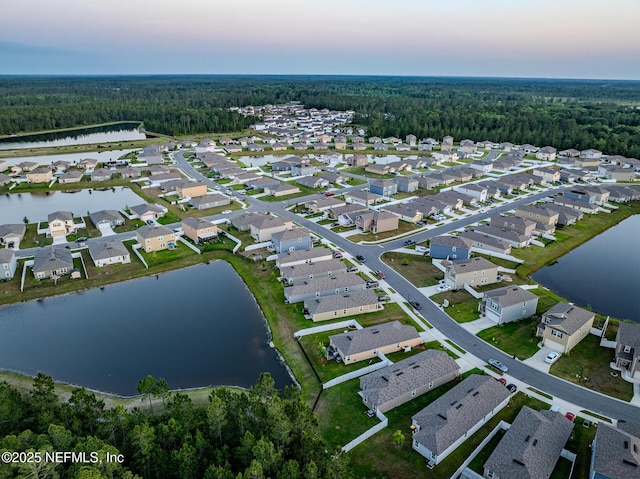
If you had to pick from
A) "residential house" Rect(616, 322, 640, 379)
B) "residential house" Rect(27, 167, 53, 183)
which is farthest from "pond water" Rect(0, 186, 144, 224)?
"residential house" Rect(616, 322, 640, 379)

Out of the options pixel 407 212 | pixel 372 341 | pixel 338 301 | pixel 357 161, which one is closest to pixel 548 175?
pixel 357 161

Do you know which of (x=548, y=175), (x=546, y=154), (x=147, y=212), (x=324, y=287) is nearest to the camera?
(x=324, y=287)

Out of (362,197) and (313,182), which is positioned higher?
(313,182)

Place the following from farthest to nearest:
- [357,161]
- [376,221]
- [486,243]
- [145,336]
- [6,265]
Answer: [357,161], [376,221], [486,243], [6,265], [145,336]

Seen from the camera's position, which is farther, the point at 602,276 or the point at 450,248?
the point at 450,248

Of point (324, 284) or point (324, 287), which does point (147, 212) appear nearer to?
point (324, 284)

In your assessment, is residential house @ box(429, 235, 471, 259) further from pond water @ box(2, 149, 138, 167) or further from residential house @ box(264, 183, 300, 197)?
pond water @ box(2, 149, 138, 167)
